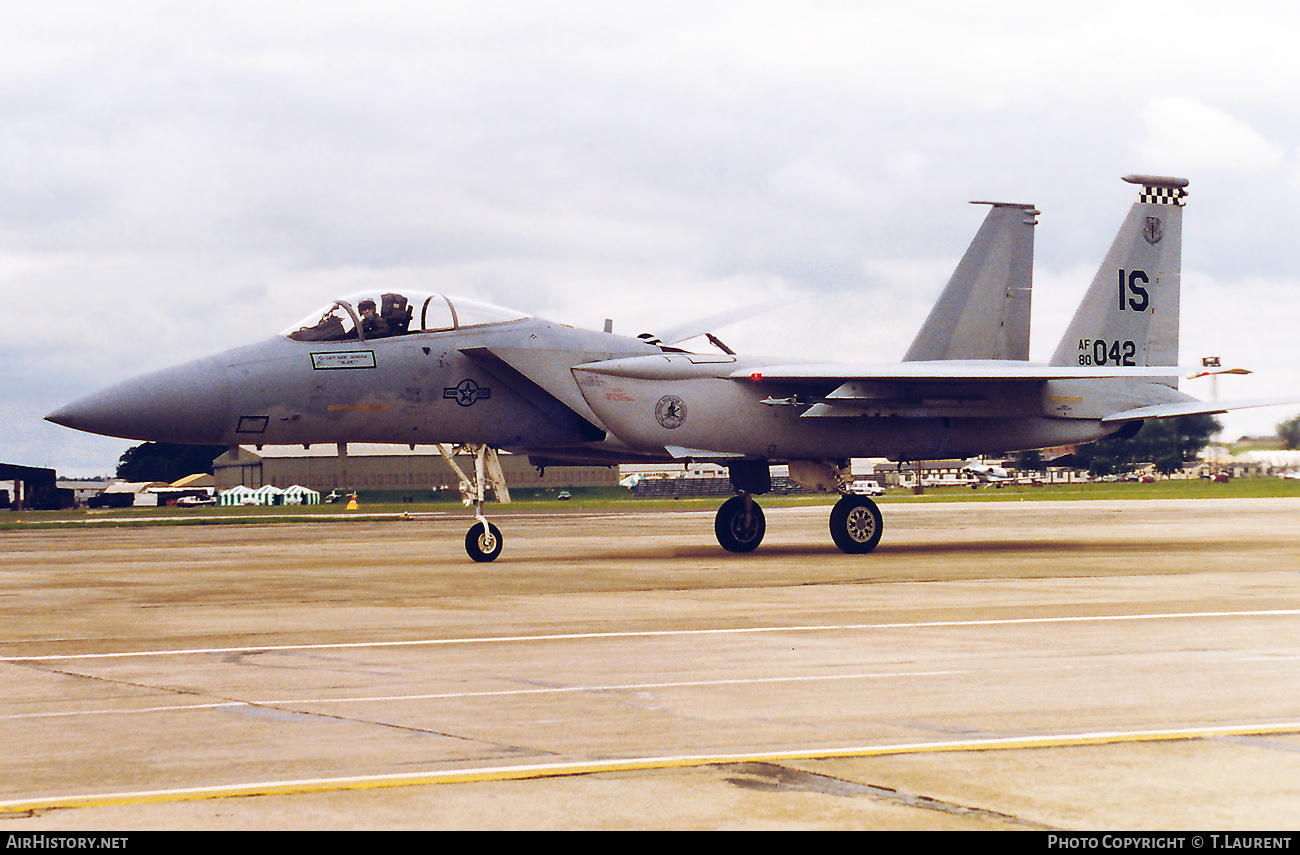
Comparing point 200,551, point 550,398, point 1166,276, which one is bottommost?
point 200,551

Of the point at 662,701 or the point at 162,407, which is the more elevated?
the point at 162,407

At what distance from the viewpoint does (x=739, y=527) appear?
19828mm

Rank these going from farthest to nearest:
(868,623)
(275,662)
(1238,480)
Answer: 1. (1238,480)
2. (868,623)
3. (275,662)

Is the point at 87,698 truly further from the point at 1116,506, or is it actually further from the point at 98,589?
the point at 1116,506

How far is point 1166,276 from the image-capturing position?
22016mm

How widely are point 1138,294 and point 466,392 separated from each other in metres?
11.7

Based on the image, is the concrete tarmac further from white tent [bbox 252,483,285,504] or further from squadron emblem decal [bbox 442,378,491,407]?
white tent [bbox 252,483,285,504]

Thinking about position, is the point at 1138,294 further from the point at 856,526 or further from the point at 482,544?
the point at 482,544

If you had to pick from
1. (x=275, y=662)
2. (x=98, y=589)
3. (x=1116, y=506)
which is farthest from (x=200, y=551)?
(x=1116, y=506)

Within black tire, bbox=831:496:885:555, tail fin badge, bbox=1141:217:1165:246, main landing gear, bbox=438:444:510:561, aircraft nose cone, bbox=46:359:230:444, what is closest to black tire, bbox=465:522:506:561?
main landing gear, bbox=438:444:510:561

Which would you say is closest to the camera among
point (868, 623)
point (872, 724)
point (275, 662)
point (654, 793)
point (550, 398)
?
point (654, 793)

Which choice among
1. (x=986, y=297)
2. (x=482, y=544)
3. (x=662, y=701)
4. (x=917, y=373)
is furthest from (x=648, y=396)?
(x=662, y=701)

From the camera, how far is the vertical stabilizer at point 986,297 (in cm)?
2097

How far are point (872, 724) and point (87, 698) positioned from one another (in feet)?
14.0
